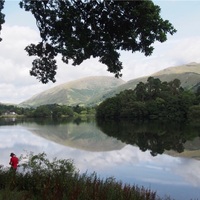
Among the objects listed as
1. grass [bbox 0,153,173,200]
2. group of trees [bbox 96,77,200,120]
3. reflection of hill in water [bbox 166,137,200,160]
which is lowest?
reflection of hill in water [bbox 166,137,200,160]

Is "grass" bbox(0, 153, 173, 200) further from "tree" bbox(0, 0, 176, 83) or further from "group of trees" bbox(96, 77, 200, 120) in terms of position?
"group of trees" bbox(96, 77, 200, 120)

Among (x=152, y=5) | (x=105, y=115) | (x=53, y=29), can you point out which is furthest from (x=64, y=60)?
(x=105, y=115)

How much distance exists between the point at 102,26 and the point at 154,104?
131998mm

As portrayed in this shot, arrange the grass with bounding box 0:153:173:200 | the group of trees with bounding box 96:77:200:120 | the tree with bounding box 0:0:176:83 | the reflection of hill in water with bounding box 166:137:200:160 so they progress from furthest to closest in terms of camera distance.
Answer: the group of trees with bounding box 96:77:200:120, the reflection of hill in water with bounding box 166:137:200:160, the tree with bounding box 0:0:176:83, the grass with bounding box 0:153:173:200

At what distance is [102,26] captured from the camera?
46.5 ft

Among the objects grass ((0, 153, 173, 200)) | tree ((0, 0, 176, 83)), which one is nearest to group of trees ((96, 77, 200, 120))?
tree ((0, 0, 176, 83))

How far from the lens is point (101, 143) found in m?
68.7

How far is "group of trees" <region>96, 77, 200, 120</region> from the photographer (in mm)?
137250

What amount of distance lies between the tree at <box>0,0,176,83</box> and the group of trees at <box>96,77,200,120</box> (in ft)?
381

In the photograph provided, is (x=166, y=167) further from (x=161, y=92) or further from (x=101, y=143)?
(x=161, y=92)

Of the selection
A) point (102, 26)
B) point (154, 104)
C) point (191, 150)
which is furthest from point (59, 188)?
point (154, 104)

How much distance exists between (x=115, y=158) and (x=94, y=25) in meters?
36.6

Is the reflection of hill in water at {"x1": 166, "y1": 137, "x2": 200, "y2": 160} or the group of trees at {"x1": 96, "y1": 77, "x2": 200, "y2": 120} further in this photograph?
the group of trees at {"x1": 96, "y1": 77, "x2": 200, "y2": 120}

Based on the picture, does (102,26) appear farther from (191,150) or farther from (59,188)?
(191,150)
